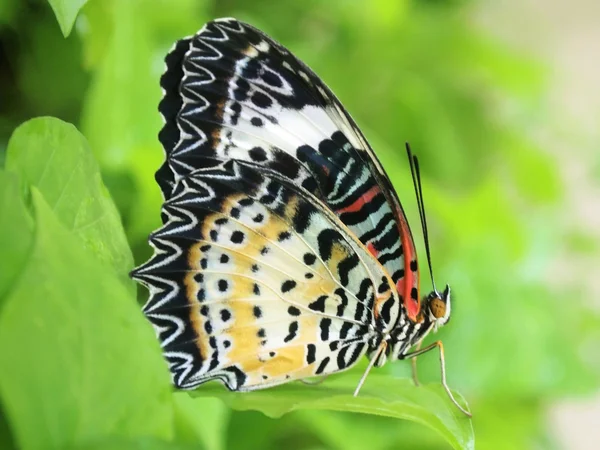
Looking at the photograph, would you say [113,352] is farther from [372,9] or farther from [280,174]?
[372,9]

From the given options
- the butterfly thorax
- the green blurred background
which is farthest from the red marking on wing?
the green blurred background

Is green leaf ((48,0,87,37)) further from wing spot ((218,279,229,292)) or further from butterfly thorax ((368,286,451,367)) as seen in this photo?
butterfly thorax ((368,286,451,367))

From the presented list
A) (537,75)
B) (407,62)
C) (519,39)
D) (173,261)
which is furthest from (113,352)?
(519,39)

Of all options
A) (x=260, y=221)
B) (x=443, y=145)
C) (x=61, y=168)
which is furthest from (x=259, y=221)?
(x=443, y=145)

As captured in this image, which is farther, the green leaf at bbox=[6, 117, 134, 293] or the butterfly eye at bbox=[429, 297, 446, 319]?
the butterfly eye at bbox=[429, 297, 446, 319]

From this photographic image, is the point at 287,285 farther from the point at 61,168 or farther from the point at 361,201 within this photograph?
the point at 61,168

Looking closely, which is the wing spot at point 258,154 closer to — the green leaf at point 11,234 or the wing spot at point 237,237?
the wing spot at point 237,237
